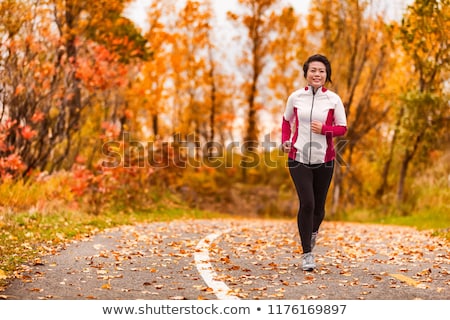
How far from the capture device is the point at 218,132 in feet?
124

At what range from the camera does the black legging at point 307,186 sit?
7492 mm

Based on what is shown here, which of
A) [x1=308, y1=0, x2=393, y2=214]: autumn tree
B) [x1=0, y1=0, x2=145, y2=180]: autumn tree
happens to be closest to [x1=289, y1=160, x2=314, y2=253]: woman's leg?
[x1=0, y1=0, x2=145, y2=180]: autumn tree

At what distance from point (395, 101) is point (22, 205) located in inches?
565

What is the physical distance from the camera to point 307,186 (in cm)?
749

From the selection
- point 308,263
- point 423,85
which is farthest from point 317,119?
point 423,85

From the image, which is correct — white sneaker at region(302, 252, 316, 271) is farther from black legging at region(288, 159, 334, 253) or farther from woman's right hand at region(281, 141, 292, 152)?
woman's right hand at region(281, 141, 292, 152)

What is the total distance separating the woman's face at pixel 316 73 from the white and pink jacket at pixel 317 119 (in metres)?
0.09

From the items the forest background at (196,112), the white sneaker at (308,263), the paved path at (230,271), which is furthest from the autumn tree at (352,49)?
the white sneaker at (308,263)

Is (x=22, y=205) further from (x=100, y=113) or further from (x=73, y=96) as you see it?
(x=100, y=113)

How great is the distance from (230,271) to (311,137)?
183cm

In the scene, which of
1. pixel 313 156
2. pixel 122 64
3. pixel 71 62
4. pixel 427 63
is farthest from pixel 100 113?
pixel 313 156

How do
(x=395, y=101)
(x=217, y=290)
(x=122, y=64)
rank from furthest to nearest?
1. (x=395, y=101)
2. (x=122, y=64)
3. (x=217, y=290)

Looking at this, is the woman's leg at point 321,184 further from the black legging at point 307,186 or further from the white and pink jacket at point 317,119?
the white and pink jacket at point 317,119

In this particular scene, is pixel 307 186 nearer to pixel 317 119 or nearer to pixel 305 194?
pixel 305 194
